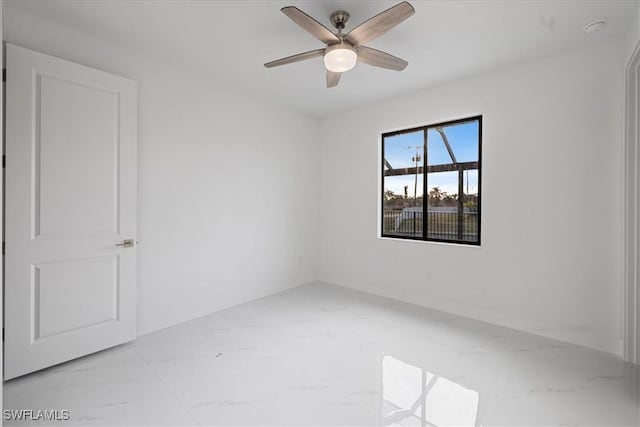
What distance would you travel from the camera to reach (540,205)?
2941 mm

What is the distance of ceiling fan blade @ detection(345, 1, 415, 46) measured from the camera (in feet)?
6.14

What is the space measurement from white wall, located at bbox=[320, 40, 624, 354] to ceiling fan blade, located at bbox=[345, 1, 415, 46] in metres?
1.73

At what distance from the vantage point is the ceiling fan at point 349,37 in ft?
6.36

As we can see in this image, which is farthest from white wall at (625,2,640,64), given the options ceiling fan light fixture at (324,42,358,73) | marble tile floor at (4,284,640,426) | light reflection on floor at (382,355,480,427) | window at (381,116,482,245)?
light reflection on floor at (382,355,480,427)

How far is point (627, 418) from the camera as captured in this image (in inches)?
71.5

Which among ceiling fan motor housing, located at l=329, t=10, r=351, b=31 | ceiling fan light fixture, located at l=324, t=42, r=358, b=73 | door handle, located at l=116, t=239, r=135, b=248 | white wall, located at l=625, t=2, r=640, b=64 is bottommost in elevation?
door handle, located at l=116, t=239, r=135, b=248

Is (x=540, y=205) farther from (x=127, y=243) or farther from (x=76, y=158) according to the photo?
(x=76, y=158)

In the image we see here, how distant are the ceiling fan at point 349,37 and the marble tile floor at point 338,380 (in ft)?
7.66

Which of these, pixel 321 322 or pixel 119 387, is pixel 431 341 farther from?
pixel 119 387

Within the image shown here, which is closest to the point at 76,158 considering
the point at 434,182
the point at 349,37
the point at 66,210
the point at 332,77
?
the point at 66,210

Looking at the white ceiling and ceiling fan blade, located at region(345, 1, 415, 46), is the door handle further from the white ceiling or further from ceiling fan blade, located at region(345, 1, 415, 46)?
ceiling fan blade, located at region(345, 1, 415, 46)

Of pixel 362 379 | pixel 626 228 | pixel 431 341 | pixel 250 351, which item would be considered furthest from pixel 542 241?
pixel 250 351

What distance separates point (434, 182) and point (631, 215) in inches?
71.1

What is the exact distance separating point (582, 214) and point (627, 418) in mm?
1584
